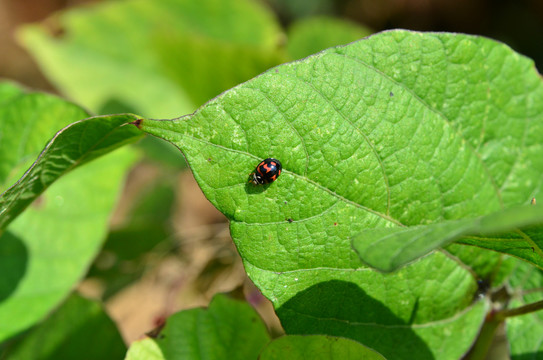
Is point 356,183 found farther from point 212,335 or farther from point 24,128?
point 24,128

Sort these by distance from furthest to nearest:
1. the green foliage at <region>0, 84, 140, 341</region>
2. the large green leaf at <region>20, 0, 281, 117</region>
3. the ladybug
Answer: the large green leaf at <region>20, 0, 281, 117</region> → the green foliage at <region>0, 84, 140, 341</region> → the ladybug

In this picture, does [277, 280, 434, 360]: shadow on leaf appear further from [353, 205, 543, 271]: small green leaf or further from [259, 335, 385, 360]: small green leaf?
[353, 205, 543, 271]: small green leaf

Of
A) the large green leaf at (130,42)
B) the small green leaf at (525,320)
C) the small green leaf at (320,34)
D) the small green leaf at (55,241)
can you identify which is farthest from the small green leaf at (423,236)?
the large green leaf at (130,42)

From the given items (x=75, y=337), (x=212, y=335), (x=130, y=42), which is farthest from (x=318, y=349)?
(x=130, y=42)

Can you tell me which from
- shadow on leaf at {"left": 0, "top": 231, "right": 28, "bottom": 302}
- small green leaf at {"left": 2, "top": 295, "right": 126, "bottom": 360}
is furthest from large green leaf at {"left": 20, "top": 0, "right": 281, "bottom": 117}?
small green leaf at {"left": 2, "top": 295, "right": 126, "bottom": 360}

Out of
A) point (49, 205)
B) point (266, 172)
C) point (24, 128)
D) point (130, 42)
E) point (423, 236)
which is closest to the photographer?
point (423, 236)
